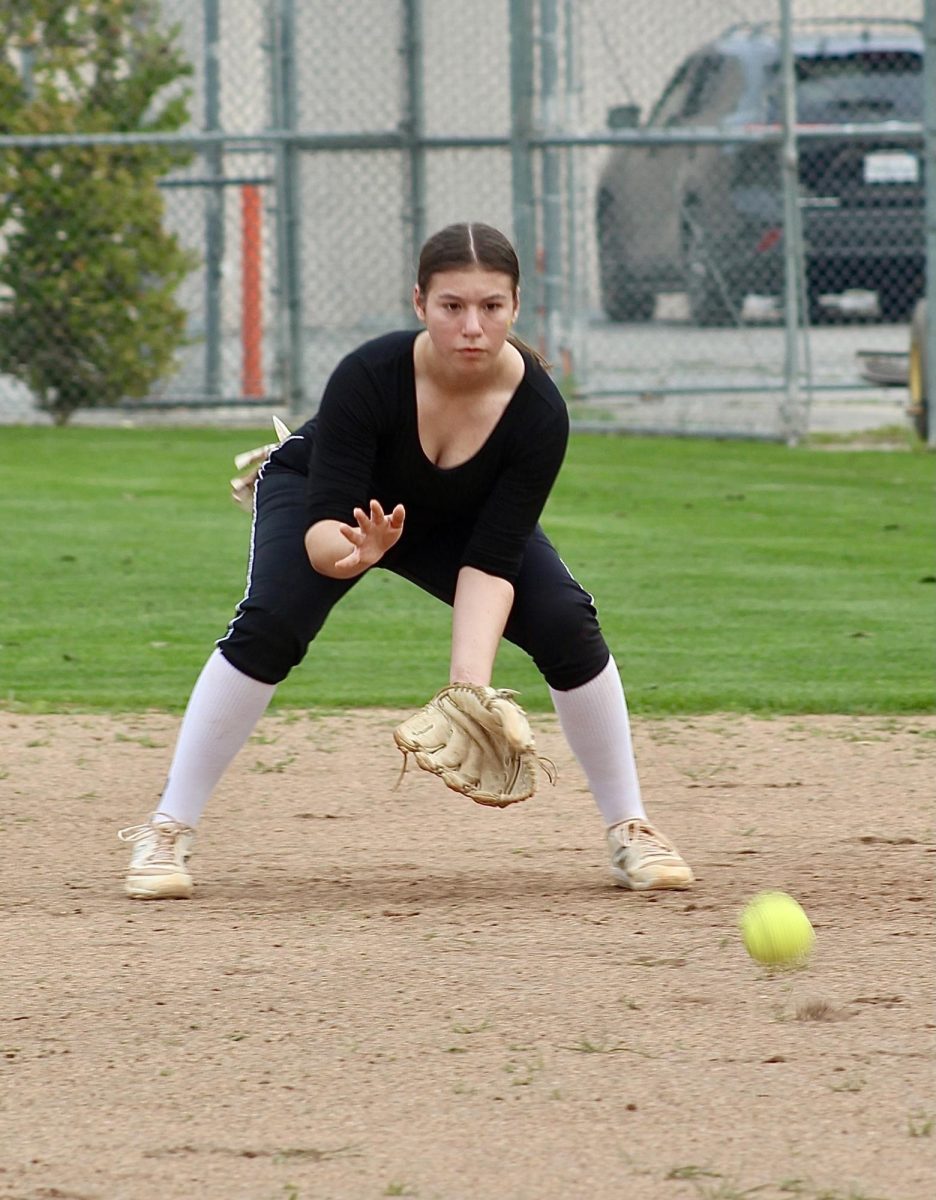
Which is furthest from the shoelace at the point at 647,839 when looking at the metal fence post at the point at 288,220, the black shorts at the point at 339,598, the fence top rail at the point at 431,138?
the metal fence post at the point at 288,220

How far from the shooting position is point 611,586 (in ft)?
26.2

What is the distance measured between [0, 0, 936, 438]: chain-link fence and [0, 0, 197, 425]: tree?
0.02 m

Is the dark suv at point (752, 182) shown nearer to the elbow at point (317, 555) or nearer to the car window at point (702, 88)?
the car window at point (702, 88)

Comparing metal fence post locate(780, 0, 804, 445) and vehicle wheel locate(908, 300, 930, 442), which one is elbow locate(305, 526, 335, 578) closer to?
metal fence post locate(780, 0, 804, 445)

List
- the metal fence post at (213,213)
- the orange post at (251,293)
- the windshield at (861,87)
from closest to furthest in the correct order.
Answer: the metal fence post at (213,213), the orange post at (251,293), the windshield at (861,87)

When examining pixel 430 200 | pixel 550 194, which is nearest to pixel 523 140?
pixel 550 194

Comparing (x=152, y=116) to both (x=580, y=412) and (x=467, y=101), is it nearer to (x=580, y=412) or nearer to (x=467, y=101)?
(x=467, y=101)

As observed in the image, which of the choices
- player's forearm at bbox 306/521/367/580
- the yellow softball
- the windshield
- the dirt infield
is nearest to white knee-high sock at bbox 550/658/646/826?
the dirt infield

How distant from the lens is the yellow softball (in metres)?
3.67

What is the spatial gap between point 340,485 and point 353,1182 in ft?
A: 5.56

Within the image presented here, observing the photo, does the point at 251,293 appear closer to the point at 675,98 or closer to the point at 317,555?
the point at 675,98

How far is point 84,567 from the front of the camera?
8.35 metres

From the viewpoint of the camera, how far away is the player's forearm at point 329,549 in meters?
4.02

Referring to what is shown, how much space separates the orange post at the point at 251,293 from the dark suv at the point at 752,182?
2.20 meters
